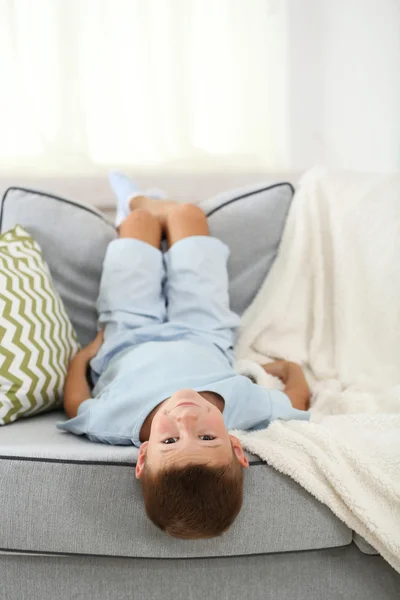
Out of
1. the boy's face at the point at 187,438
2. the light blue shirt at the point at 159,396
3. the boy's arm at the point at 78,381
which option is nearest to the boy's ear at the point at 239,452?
the boy's face at the point at 187,438

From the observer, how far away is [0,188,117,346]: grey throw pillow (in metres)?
1.80

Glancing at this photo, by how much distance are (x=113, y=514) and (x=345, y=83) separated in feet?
6.16

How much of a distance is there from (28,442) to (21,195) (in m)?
0.81

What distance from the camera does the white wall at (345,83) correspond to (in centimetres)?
242

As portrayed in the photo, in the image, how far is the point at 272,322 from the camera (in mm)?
1806

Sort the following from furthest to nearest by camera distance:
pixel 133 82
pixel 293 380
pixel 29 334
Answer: pixel 133 82, pixel 293 380, pixel 29 334

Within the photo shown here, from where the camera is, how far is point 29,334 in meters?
1.50

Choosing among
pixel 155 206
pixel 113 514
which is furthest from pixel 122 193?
pixel 113 514

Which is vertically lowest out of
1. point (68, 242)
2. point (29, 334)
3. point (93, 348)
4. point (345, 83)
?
point (93, 348)

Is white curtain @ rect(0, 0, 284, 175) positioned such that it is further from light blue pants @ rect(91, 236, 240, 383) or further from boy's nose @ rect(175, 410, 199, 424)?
boy's nose @ rect(175, 410, 199, 424)

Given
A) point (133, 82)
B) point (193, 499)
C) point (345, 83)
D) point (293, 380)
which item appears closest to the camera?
point (193, 499)

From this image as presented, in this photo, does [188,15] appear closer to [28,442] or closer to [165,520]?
[28,442]

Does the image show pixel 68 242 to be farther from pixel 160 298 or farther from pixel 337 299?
pixel 337 299

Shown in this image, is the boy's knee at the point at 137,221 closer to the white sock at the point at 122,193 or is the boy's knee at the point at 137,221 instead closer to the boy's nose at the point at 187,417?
the white sock at the point at 122,193
